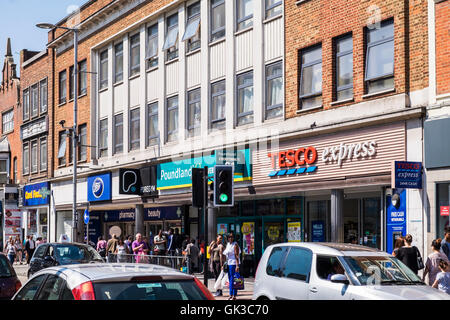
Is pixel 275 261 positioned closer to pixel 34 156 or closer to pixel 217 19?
pixel 217 19

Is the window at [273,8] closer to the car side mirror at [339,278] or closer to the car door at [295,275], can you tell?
the car door at [295,275]

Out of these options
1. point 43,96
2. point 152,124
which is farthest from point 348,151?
point 43,96

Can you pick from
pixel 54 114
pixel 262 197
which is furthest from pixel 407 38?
pixel 54 114

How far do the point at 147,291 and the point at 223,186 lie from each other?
385 inches

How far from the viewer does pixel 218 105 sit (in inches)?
1053

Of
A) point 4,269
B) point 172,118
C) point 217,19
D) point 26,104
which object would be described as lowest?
point 4,269

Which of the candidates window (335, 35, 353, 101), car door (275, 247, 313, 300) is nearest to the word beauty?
window (335, 35, 353, 101)

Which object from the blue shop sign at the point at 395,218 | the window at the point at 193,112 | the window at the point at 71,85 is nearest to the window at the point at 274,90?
the window at the point at 193,112

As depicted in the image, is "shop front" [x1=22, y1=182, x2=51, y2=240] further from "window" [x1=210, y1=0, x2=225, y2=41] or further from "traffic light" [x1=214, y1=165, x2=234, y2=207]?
"traffic light" [x1=214, y1=165, x2=234, y2=207]

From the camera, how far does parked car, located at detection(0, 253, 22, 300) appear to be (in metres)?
12.8

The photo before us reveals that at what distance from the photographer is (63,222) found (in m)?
42.2

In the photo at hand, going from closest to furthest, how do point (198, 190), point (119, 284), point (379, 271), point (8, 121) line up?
1. point (119, 284)
2. point (379, 271)
3. point (198, 190)
4. point (8, 121)

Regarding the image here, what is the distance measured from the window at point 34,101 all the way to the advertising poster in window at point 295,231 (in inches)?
959

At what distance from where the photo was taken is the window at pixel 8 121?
1973 inches
